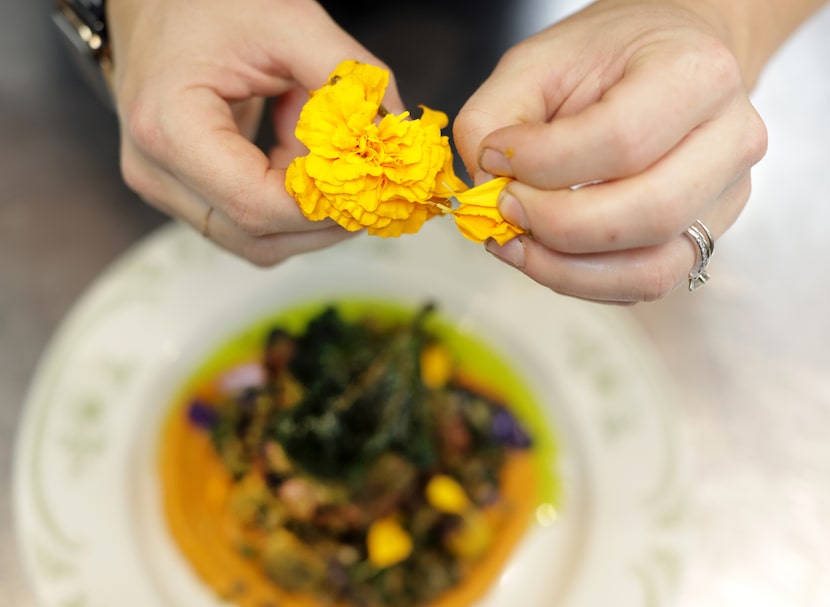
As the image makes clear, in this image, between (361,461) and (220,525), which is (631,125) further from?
(220,525)

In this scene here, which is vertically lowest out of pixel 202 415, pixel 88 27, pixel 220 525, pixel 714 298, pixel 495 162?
pixel 714 298

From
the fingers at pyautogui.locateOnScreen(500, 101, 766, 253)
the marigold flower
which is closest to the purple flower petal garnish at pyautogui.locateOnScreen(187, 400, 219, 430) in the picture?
the marigold flower

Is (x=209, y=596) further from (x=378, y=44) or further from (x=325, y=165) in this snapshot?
(x=378, y=44)

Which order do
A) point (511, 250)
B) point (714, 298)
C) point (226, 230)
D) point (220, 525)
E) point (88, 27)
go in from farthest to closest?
point (714, 298), point (220, 525), point (88, 27), point (226, 230), point (511, 250)

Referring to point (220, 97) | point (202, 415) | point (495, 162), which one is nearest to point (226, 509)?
point (202, 415)

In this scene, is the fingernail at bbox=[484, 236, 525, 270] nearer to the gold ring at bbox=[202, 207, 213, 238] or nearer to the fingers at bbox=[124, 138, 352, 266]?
the fingers at bbox=[124, 138, 352, 266]

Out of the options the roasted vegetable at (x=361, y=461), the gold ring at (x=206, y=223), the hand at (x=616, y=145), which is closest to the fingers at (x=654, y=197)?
the hand at (x=616, y=145)

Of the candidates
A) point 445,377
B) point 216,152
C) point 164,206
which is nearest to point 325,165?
point 216,152
